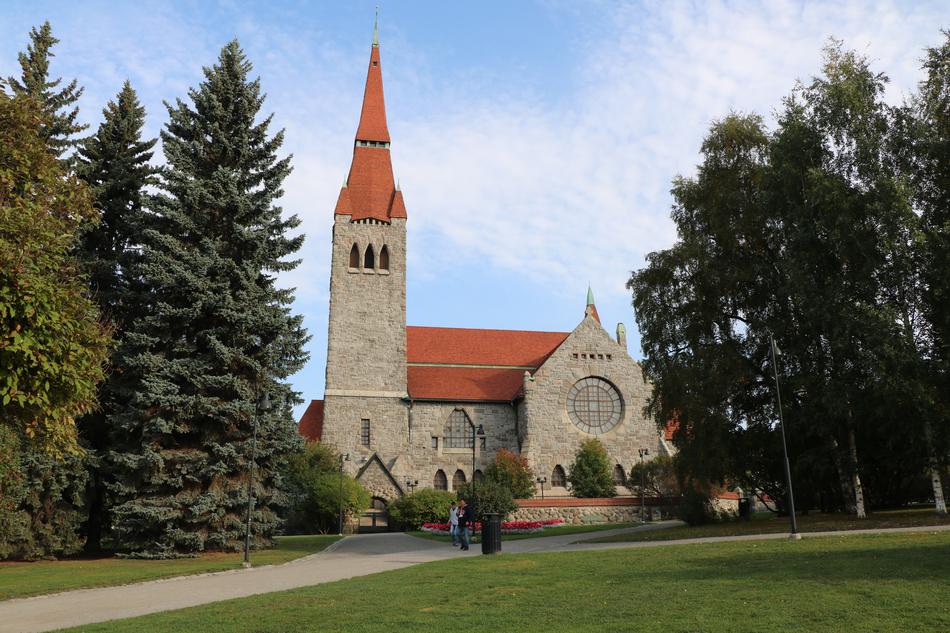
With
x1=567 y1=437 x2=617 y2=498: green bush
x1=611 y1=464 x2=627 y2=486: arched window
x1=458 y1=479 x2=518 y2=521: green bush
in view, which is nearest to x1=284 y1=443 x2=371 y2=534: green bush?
x1=458 y1=479 x2=518 y2=521: green bush

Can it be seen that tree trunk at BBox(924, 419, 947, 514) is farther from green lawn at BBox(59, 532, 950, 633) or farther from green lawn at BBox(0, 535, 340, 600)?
green lawn at BBox(0, 535, 340, 600)

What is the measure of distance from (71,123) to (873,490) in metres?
27.8

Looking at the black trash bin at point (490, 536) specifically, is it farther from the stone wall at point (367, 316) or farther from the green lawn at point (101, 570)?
the stone wall at point (367, 316)

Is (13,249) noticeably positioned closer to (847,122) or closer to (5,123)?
(5,123)

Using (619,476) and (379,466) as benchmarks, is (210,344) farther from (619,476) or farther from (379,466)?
(619,476)

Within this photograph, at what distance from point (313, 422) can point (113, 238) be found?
2372 cm

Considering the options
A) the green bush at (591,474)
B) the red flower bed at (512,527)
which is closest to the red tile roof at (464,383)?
the green bush at (591,474)

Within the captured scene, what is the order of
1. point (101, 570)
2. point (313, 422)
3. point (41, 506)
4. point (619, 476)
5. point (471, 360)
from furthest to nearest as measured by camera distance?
point (471, 360) → point (313, 422) → point (619, 476) → point (41, 506) → point (101, 570)

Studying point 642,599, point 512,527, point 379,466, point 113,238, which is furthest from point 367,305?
point 642,599

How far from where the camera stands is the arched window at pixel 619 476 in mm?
40875

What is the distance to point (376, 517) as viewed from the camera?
3766cm

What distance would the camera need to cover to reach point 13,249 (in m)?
10.4

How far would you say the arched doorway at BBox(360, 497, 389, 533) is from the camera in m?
36.9

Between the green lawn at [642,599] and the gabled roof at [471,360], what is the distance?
31.8 meters
